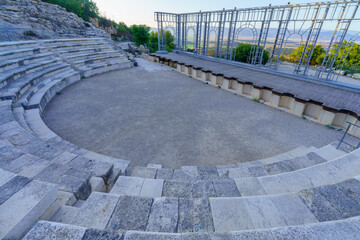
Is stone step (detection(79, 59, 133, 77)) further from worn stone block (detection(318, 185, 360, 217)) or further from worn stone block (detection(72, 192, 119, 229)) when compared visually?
worn stone block (detection(318, 185, 360, 217))

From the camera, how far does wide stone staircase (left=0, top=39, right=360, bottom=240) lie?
74.2 inches

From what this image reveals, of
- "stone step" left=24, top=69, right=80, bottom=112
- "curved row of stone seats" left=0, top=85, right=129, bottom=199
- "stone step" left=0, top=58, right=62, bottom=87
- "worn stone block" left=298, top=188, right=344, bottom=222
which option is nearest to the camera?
"worn stone block" left=298, top=188, right=344, bottom=222

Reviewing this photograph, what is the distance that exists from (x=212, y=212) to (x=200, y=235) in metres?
0.64

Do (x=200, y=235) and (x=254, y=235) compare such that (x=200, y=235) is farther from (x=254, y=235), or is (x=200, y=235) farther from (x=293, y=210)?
(x=293, y=210)

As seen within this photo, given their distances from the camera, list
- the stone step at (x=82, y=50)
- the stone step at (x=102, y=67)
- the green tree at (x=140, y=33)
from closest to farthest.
Answer: the stone step at (x=102, y=67)
the stone step at (x=82, y=50)
the green tree at (x=140, y=33)

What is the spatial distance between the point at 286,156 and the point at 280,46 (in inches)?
357

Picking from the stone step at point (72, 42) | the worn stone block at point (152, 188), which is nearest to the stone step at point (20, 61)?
the stone step at point (72, 42)

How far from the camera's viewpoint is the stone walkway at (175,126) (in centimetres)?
573

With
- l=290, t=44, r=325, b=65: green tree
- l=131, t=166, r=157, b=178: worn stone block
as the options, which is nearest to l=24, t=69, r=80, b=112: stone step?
l=131, t=166, r=157, b=178: worn stone block

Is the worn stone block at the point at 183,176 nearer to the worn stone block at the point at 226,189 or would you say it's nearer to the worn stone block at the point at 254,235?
the worn stone block at the point at 226,189

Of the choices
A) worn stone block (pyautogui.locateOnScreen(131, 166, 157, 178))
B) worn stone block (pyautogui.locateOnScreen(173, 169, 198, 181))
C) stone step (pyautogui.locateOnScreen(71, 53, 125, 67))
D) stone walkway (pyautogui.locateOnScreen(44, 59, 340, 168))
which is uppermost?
stone step (pyautogui.locateOnScreen(71, 53, 125, 67))

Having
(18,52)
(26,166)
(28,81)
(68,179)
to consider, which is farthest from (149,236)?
(18,52)

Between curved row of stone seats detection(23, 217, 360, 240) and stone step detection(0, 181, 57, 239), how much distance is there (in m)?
0.24

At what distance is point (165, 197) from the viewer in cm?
263
